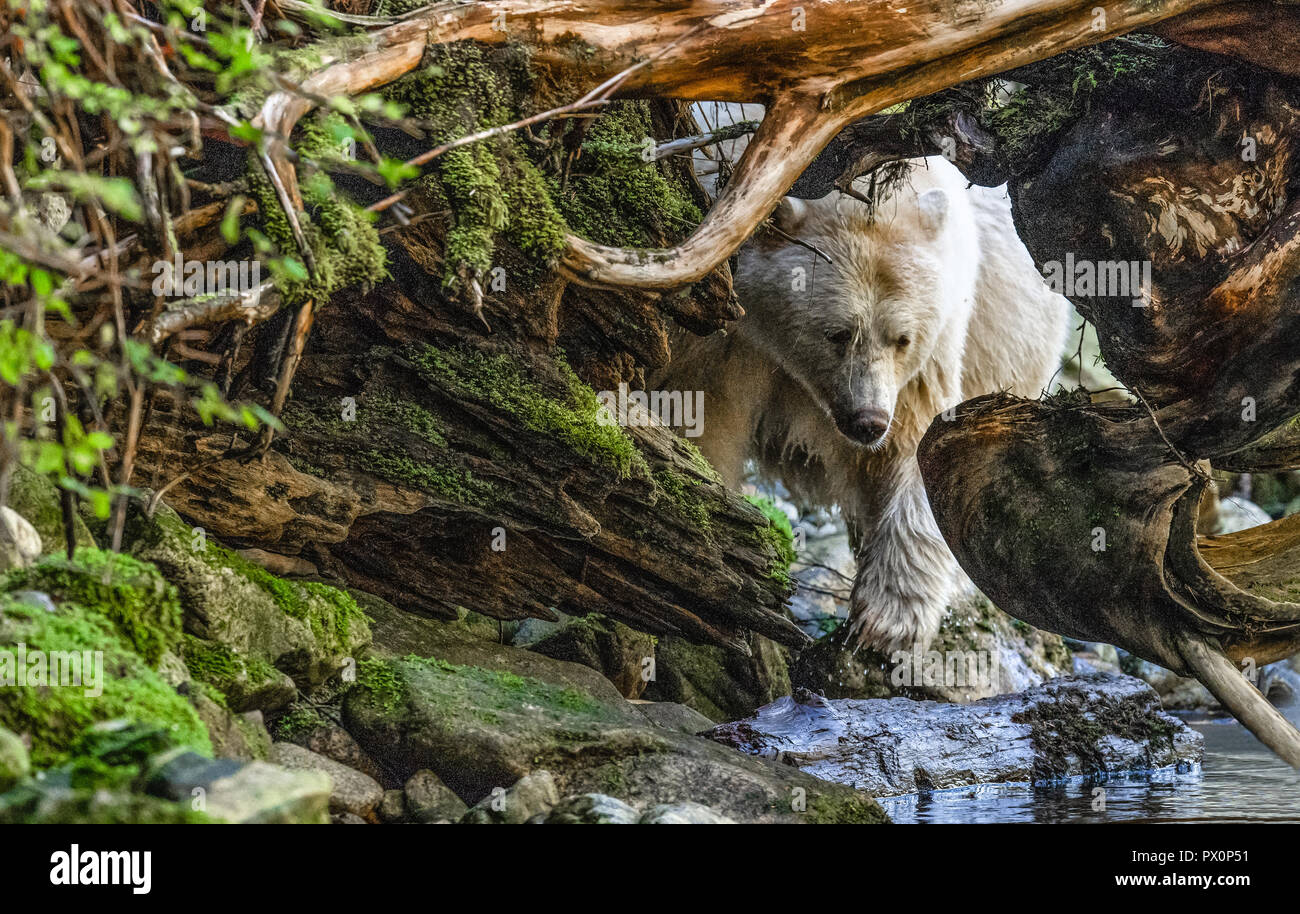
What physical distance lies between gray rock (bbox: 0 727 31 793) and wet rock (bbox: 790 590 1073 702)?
5.26 m

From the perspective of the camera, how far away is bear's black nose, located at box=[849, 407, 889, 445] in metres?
6.68

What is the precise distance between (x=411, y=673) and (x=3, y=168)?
2620 millimetres

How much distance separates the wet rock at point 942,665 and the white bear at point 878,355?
0.47ft

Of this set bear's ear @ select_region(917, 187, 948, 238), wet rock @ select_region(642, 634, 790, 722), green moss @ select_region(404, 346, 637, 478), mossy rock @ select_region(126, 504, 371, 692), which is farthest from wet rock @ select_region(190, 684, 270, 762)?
bear's ear @ select_region(917, 187, 948, 238)

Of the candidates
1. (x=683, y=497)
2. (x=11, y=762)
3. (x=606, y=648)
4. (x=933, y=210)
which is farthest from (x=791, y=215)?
(x=11, y=762)

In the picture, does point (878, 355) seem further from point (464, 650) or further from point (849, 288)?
point (464, 650)

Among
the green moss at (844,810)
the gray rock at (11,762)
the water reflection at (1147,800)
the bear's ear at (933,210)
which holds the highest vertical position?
the bear's ear at (933,210)

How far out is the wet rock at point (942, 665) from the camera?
7.62m

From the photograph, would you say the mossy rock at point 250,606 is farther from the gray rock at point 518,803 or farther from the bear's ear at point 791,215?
the bear's ear at point 791,215

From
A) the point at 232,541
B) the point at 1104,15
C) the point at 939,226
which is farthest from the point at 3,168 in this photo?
the point at 939,226

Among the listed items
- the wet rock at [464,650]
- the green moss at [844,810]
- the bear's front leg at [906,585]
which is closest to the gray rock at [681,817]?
the green moss at [844,810]

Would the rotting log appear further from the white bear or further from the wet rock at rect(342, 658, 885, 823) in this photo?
the white bear

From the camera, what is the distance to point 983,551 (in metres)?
6.00
